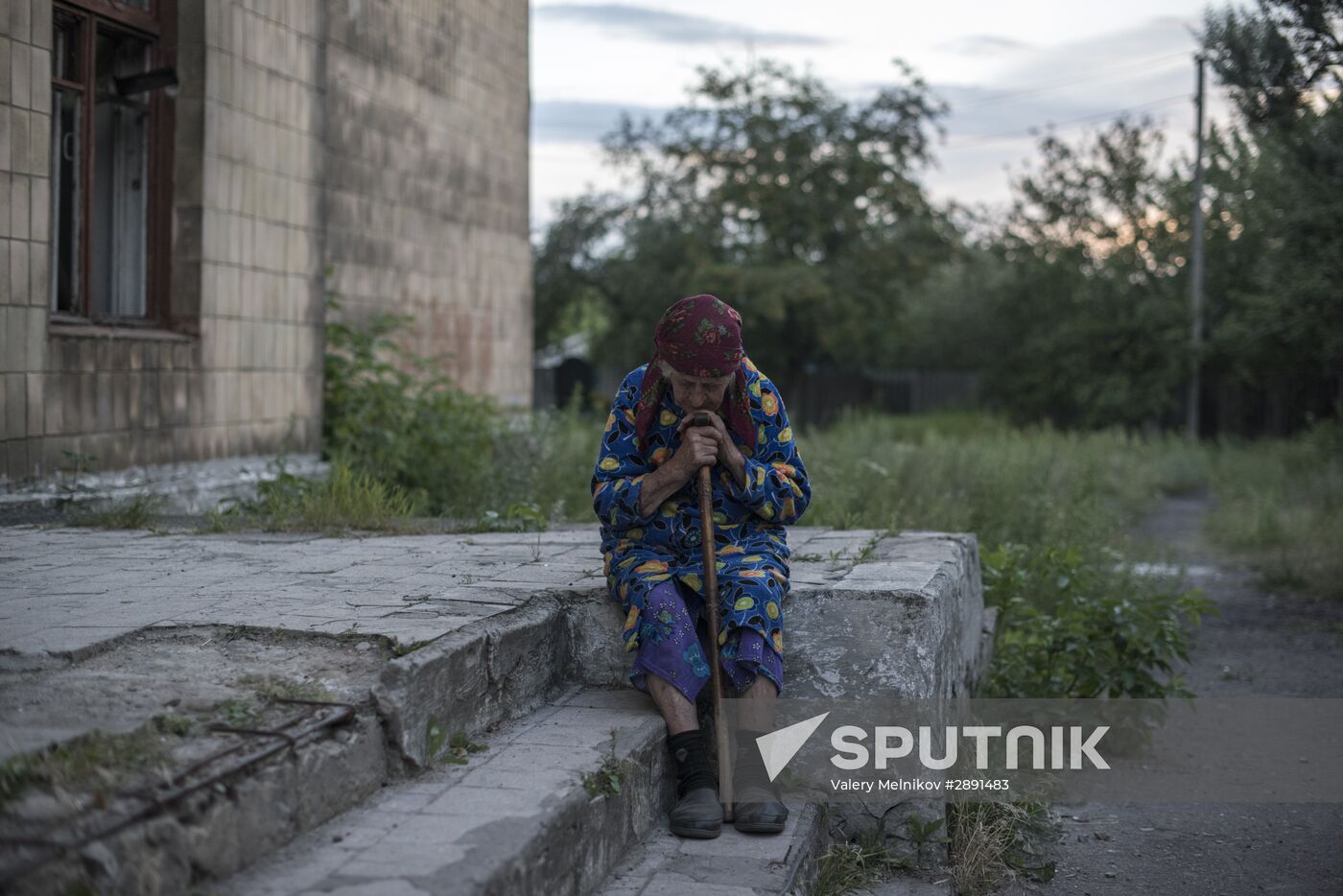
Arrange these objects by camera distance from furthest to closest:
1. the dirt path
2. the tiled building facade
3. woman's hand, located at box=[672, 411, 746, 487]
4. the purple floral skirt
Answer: the tiled building facade < the dirt path < woman's hand, located at box=[672, 411, 746, 487] < the purple floral skirt

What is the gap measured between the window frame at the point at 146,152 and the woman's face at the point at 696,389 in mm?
3988

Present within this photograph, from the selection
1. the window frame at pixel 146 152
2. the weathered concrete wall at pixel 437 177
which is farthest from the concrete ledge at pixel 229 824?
the weathered concrete wall at pixel 437 177

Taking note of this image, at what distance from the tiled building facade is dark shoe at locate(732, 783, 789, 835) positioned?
13.6ft

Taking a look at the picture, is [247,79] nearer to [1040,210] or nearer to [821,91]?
[821,91]

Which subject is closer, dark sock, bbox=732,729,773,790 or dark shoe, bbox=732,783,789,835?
dark shoe, bbox=732,783,789,835

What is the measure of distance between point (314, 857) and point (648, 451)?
5.94 ft

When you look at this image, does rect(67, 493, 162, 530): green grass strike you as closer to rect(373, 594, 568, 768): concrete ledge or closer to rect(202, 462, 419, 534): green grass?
rect(202, 462, 419, 534): green grass

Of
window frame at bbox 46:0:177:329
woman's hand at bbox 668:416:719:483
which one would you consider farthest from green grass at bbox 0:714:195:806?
window frame at bbox 46:0:177:329

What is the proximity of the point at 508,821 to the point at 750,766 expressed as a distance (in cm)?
108

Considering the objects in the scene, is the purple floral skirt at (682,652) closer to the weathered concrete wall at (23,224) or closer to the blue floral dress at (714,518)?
the blue floral dress at (714,518)

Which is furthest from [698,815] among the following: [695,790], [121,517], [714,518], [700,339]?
[121,517]

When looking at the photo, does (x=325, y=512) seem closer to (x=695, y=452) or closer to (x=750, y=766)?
(x=695, y=452)

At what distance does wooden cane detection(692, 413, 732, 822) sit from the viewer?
3549 mm

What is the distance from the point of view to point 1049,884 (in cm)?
396
